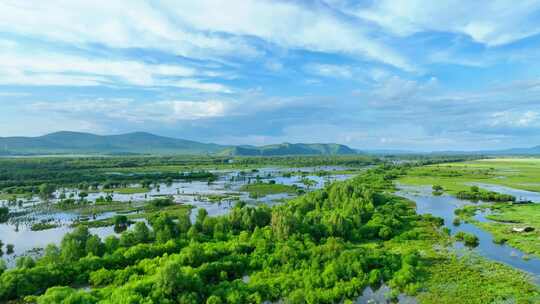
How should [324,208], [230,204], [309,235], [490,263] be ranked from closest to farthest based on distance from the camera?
[490,263] < [309,235] < [324,208] < [230,204]

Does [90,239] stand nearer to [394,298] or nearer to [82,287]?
[82,287]

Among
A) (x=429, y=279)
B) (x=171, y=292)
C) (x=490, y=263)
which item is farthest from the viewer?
(x=490, y=263)

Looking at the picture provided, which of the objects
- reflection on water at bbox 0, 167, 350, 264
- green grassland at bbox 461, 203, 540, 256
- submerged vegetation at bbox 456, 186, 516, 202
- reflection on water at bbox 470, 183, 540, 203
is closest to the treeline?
green grassland at bbox 461, 203, 540, 256

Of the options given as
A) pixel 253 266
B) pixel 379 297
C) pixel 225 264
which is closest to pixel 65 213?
pixel 225 264

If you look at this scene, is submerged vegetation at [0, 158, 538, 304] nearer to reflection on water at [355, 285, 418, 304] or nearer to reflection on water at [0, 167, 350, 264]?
reflection on water at [355, 285, 418, 304]

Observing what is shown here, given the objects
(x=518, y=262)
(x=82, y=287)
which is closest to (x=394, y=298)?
(x=518, y=262)

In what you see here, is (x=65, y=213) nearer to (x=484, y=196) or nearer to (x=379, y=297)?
(x=379, y=297)
